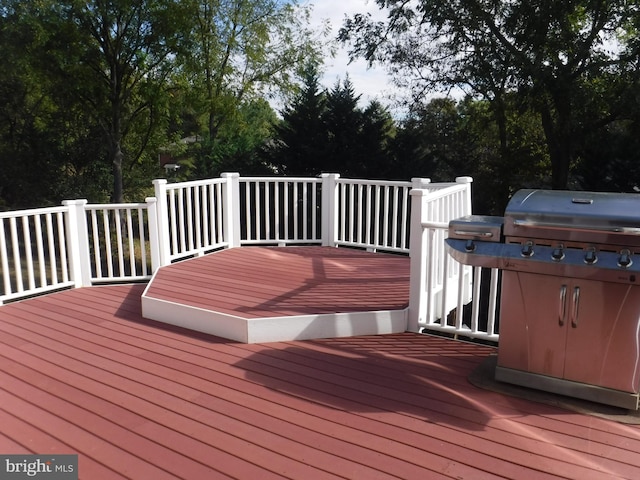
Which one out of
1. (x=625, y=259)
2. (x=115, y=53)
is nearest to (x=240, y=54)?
(x=115, y=53)

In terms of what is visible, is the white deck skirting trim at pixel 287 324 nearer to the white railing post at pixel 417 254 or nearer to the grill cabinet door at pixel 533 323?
the white railing post at pixel 417 254

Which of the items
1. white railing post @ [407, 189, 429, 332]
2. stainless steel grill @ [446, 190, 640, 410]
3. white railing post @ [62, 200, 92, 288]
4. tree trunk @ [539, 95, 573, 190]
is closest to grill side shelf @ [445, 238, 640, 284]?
stainless steel grill @ [446, 190, 640, 410]

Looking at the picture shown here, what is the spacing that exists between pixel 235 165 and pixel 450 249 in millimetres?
12210

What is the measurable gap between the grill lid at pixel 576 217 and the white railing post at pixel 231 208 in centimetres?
375

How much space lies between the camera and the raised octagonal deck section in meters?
3.60

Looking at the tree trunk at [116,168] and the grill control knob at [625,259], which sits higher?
the tree trunk at [116,168]

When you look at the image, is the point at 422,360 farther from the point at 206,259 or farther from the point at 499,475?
the point at 206,259

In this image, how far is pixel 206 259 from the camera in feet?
Result: 17.7

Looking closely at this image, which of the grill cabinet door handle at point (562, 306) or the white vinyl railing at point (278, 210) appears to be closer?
the grill cabinet door handle at point (562, 306)

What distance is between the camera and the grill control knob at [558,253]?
2.50 m

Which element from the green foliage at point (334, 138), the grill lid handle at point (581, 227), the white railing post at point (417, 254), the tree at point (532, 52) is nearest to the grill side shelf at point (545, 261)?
the grill lid handle at point (581, 227)

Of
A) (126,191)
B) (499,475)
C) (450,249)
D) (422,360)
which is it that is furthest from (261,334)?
(126,191)

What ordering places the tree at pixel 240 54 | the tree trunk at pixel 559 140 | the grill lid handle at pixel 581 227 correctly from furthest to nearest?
the tree at pixel 240 54 → the tree trunk at pixel 559 140 → the grill lid handle at pixel 581 227

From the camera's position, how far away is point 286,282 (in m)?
4.56
